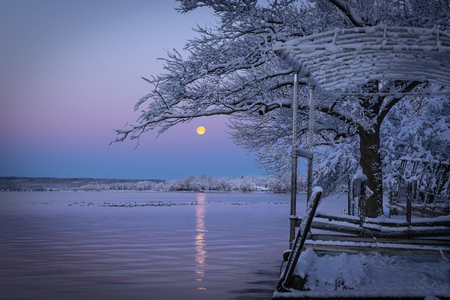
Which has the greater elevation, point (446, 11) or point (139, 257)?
point (446, 11)

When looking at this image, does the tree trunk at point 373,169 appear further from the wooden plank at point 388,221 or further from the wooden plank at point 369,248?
the wooden plank at point 369,248

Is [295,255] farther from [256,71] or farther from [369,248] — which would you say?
[256,71]

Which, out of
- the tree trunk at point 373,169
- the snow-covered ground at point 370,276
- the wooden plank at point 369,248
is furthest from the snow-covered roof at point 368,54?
the tree trunk at point 373,169

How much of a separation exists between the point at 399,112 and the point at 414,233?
46.5 ft

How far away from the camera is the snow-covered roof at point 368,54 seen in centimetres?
733

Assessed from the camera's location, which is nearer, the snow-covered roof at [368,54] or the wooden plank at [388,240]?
the snow-covered roof at [368,54]

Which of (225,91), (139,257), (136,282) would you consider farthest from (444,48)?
(139,257)

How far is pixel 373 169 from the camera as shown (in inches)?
650

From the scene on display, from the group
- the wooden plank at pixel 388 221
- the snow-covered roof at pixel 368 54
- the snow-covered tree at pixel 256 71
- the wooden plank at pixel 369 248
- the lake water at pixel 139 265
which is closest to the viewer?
the snow-covered roof at pixel 368 54

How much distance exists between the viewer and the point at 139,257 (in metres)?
14.7

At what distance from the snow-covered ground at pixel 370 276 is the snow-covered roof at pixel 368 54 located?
3.20 meters

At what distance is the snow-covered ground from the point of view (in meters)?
5.88

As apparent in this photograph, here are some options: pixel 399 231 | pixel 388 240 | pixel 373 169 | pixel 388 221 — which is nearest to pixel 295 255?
pixel 388 240

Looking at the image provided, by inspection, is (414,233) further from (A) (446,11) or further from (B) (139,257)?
(B) (139,257)
